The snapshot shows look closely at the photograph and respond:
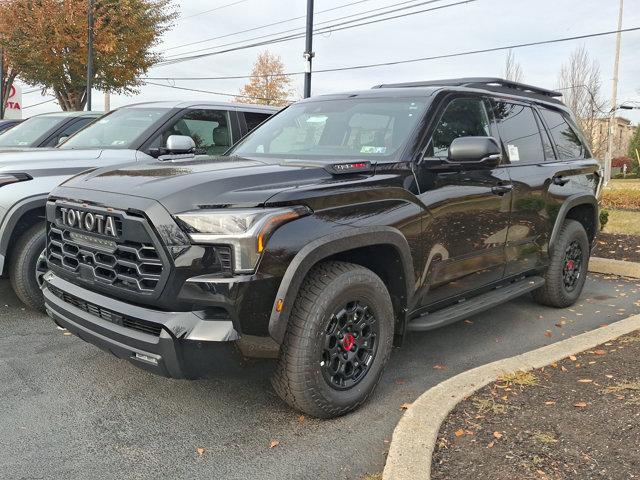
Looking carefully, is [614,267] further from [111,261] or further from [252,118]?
[111,261]

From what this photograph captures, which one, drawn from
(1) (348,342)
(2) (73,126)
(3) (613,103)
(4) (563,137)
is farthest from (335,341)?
(3) (613,103)

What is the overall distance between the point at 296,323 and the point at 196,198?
0.81 m

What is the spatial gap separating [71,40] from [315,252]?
71.5ft

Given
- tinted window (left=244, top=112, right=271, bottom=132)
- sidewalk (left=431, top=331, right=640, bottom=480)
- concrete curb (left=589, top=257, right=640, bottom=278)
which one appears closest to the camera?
sidewalk (left=431, top=331, right=640, bottom=480)

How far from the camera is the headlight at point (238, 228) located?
9.12ft

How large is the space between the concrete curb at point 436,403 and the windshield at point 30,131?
6.67 metres

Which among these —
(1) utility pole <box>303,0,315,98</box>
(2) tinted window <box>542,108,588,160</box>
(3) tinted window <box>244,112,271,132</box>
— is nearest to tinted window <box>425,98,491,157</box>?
(2) tinted window <box>542,108,588,160</box>

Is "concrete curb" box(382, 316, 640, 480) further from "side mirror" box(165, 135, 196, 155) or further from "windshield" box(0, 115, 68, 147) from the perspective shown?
"windshield" box(0, 115, 68, 147)

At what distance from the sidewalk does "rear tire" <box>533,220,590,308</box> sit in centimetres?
165

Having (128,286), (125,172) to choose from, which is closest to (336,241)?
(128,286)

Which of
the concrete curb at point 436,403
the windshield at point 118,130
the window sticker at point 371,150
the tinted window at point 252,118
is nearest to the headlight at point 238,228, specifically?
the concrete curb at point 436,403

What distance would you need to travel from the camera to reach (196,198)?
289 centimetres

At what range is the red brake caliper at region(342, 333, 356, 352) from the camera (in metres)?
3.31

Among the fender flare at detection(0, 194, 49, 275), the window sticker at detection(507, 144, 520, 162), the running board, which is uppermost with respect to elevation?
the window sticker at detection(507, 144, 520, 162)
